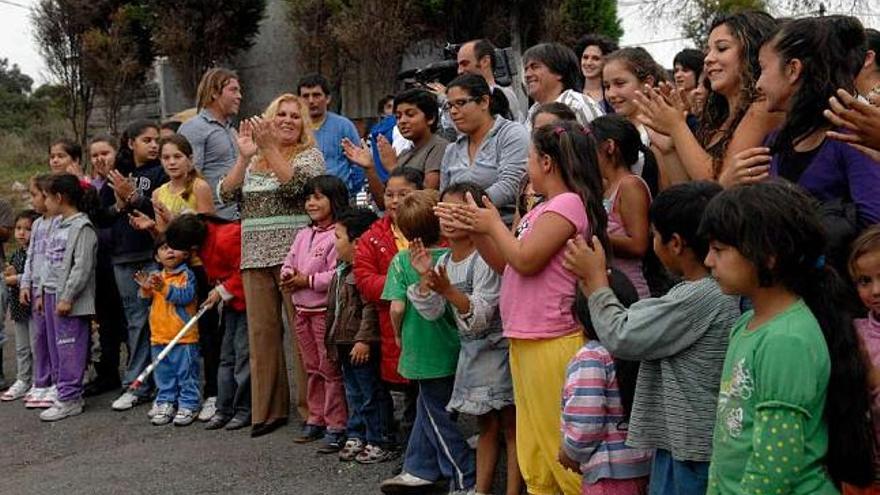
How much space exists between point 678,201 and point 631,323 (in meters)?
0.41

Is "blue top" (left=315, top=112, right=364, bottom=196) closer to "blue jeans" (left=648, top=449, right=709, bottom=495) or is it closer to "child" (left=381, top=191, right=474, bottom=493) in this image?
"child" (left=381, top=191, right=474, bottom=493)

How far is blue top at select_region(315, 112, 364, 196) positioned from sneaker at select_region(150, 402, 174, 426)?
6.35 ft

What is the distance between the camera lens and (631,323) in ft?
10.4

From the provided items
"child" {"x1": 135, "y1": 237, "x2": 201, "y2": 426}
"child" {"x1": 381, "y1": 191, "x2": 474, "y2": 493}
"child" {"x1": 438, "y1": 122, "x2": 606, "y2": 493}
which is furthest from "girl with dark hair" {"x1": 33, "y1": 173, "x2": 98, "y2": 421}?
"child" {"x1": 438, "y1": 122, "x2": 606, "y2": 493}

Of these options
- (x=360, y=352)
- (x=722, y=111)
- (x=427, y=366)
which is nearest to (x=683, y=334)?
Result: (x=722, y=111)

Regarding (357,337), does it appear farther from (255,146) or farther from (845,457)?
(845,457)

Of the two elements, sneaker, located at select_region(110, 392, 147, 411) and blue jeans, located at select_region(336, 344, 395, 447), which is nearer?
blue jeans, located at select_region(336, 344, 395, 447)

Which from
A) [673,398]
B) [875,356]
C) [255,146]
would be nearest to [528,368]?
[673,398]

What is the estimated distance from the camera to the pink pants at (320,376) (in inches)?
233

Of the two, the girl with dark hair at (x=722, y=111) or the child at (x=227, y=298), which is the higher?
the girl with dark hair at (x=722, y=111)

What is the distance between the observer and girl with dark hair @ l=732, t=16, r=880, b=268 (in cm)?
312

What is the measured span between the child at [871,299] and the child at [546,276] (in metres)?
1.17

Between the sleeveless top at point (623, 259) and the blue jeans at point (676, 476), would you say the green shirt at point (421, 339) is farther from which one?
the blue jeans at point (676, 476)

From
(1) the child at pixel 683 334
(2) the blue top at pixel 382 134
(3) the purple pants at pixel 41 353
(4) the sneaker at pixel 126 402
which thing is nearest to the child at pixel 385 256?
(2) the blue top at pixel 382 134
